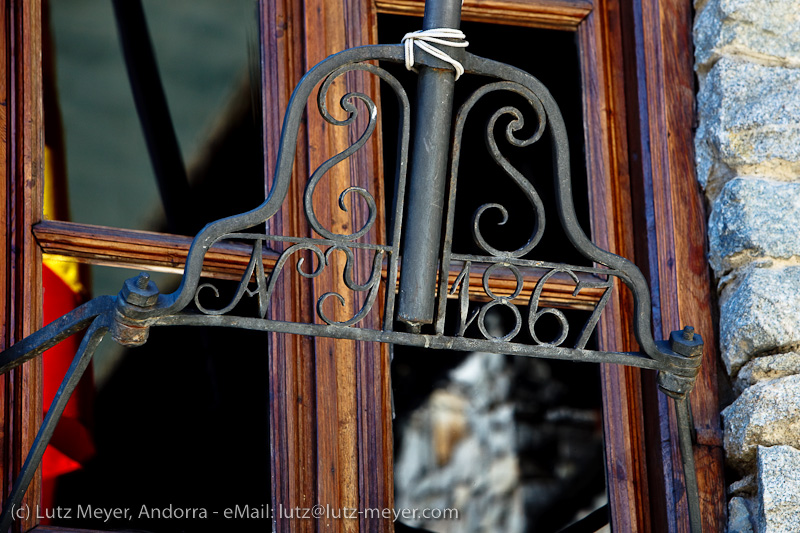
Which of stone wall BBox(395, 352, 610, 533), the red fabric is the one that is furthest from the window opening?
the red fabric

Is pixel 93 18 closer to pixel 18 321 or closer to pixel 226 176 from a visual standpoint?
pixel 226 176

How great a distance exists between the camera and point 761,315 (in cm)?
173

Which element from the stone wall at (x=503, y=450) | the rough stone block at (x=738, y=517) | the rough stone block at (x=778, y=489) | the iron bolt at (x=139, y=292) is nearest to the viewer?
the iron bolt at (x=139, y=292)

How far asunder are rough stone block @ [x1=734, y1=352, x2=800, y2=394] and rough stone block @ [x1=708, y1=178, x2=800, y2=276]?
0.18 metres

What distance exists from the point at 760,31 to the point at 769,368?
639 mm

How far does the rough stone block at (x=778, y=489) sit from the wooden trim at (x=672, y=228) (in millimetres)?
113

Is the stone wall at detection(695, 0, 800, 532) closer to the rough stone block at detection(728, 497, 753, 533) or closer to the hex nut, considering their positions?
the rough stone block at detection(728, 497, 753, 533)

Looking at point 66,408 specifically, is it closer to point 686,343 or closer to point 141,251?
point 141,251

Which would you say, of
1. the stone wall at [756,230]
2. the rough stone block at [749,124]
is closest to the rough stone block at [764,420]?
the stone wall at [756,230]

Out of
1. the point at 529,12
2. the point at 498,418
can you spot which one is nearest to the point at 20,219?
the point at 498,418

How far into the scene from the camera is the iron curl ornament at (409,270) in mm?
1382

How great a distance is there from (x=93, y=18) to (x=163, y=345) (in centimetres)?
64

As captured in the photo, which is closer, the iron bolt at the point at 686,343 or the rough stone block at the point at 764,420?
the iron bolt at the point at 686,343

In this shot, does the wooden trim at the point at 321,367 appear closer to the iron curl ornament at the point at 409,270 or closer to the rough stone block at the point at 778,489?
the iron curl ornament at the point at 409,270
